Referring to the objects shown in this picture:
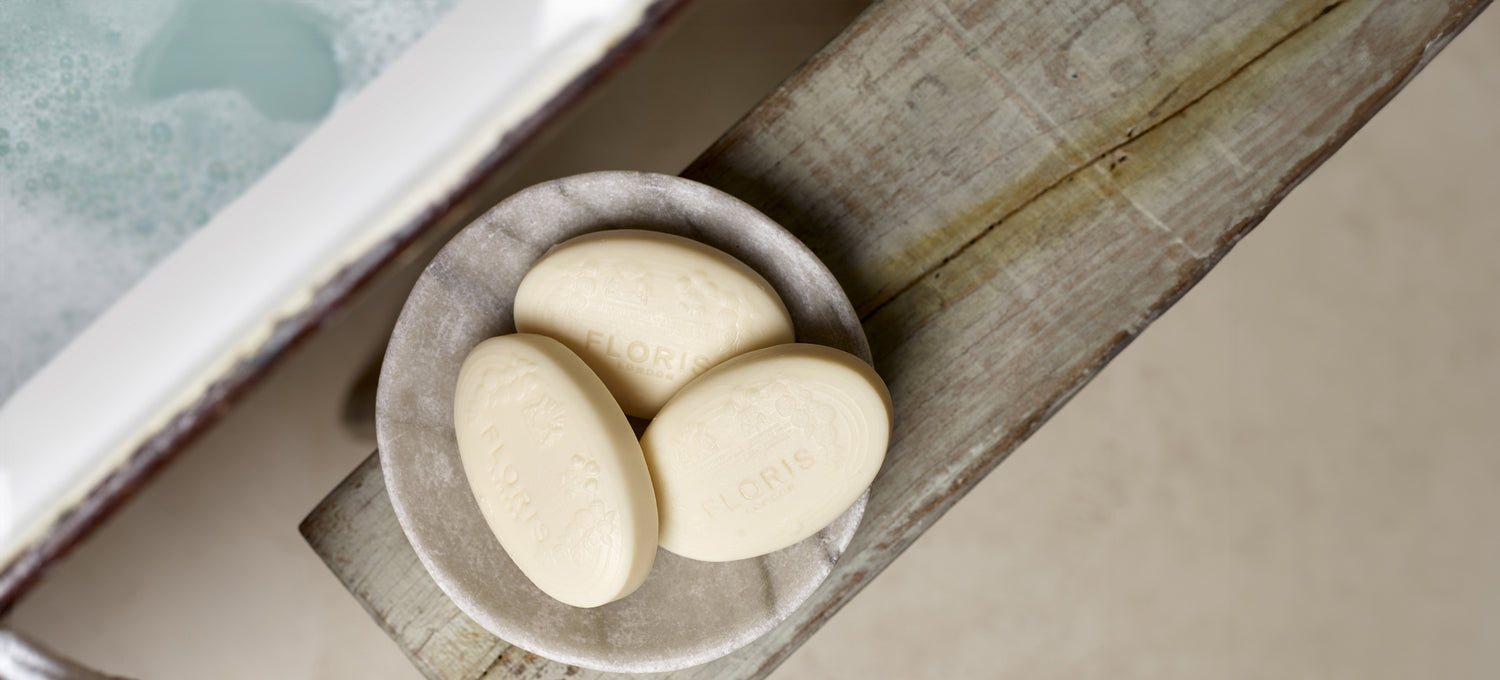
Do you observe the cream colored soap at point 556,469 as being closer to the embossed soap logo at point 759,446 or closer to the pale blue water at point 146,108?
the embossed soap logo at point 759,446

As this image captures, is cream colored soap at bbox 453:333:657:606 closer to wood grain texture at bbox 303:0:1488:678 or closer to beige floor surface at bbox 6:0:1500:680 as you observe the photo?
wood grain texture at bbox 303:0:1488:678

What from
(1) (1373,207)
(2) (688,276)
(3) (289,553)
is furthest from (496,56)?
(1) (1373,207)

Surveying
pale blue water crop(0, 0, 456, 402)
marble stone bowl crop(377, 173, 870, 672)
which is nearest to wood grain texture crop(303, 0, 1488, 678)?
marble stone bowl crop(377, 173, 870, 672)

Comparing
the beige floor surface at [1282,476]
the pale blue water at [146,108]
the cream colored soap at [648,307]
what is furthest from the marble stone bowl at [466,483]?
the beige floor surface at [1282,476]

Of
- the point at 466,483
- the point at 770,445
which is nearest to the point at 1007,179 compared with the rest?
the point at 770,445

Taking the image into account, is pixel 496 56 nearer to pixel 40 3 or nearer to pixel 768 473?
pixel 768 473
